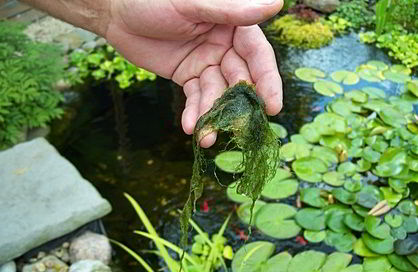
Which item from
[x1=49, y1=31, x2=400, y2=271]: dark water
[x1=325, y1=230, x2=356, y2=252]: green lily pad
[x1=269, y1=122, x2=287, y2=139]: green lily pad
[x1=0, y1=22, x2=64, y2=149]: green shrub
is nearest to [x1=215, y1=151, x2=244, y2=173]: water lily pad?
[x1=49, y1=31, x2=400, y2=271]: dark water

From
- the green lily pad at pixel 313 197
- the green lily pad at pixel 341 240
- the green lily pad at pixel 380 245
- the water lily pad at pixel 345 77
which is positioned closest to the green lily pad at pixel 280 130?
the green lily pad at pixel 313 197

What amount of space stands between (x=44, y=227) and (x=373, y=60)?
3.15 metres

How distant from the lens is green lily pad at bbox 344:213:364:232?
2.79 metres

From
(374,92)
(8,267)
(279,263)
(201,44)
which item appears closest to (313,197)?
(279,263)

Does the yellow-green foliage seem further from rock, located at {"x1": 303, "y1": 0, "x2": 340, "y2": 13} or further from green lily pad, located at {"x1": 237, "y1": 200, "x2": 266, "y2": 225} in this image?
green lily pad, located at {"x1": 237, "y1": 200, "x2": 266, "y2": 225}

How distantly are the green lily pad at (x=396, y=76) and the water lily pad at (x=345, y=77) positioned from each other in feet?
0.82

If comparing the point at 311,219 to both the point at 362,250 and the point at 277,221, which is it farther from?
the point at 362,250

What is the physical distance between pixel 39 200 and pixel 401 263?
6.60 feet

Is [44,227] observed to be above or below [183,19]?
below

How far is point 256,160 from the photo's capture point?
181cm

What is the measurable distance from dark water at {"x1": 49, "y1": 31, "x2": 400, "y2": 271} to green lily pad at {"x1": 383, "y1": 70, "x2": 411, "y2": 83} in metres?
0.06

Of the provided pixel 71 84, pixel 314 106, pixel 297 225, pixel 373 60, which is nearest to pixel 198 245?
pixel 297 225

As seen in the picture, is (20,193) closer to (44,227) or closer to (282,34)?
(44,227)

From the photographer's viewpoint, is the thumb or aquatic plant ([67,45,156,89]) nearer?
the thumb
